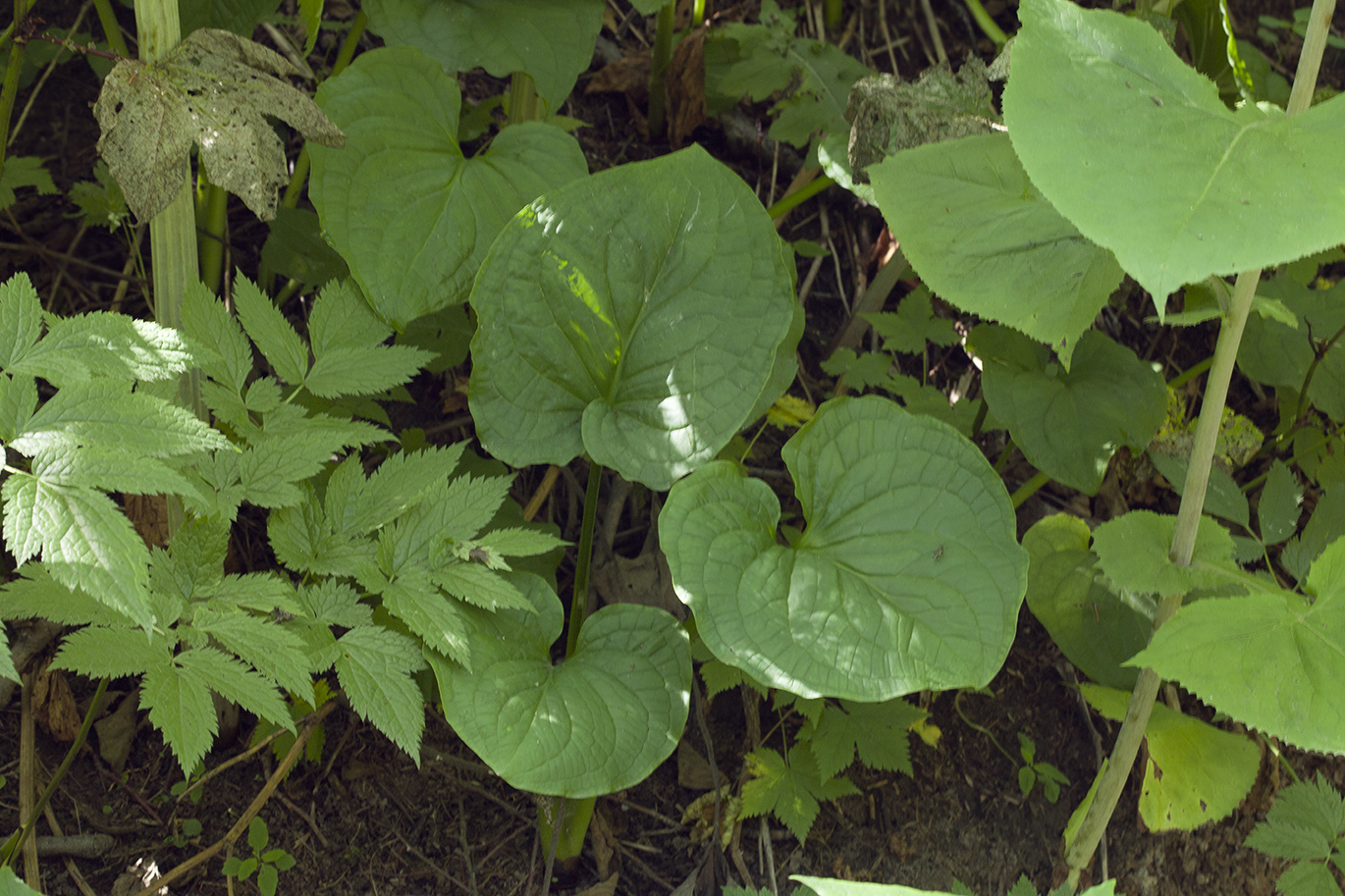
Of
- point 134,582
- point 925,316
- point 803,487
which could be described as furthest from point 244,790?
point 925,316

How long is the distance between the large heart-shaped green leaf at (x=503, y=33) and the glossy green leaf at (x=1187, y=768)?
124cm

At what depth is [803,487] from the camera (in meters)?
1.24

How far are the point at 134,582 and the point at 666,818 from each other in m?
0.95

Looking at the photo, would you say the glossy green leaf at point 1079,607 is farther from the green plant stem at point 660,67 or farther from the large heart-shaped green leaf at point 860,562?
the green plant stem at point 660,67

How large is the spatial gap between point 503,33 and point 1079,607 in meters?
1.26

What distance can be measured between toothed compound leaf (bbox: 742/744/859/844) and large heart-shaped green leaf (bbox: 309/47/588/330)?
33.1 inches

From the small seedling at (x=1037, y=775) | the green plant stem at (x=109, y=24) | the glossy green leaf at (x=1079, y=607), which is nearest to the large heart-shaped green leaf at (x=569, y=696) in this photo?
the glossy green leaf at (x=1079, y=607)

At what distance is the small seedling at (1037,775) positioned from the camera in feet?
5.06

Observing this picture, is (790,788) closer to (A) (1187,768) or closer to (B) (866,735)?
(B) (866,735)

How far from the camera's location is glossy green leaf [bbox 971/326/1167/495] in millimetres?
1445

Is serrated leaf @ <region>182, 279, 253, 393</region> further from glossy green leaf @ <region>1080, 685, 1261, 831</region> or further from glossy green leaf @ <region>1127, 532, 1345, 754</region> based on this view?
glossy green leaf @ <region>1080, 685, 1261, 831</region>

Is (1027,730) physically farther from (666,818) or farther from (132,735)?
(132,735)

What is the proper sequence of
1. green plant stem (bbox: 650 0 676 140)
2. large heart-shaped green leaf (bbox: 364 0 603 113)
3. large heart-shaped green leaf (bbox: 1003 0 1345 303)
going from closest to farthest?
large heart-shaped green leaf (bbox: 1003 0 1345 303)
large heart-shaped green leaf (bbox: 364 0 603 113)
green plant stem (bbox: 650 0 676 140)

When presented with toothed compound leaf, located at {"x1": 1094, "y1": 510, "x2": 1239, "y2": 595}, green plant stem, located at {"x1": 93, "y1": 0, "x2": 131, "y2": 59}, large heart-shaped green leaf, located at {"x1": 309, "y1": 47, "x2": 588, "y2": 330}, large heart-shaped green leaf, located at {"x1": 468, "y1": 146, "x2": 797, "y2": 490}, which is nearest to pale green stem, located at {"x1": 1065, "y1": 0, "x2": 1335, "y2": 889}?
toothed compound leaf, located at {"x1": 1094, "y1": 510, "x2": 1239, "y2": 595}
